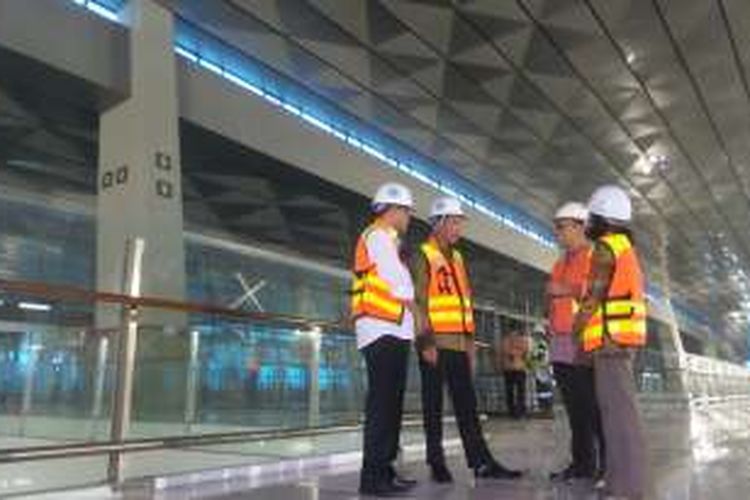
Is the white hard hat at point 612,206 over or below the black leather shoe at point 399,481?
over

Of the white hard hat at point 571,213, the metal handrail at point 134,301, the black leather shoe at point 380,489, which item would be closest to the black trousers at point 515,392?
the metal handrail at point 134,301

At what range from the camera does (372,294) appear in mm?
6168

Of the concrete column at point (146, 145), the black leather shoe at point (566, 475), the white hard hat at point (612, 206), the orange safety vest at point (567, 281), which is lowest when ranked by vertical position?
the black leather shoe at point (566, 475)

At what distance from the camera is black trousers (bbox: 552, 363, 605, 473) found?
7.02 m

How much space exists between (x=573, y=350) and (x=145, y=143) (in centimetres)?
930

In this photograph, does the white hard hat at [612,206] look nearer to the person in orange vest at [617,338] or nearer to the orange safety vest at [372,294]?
the person in orange vest at [617,338]

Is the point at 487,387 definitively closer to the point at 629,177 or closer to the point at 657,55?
the point at 657,55

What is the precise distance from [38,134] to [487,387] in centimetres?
967

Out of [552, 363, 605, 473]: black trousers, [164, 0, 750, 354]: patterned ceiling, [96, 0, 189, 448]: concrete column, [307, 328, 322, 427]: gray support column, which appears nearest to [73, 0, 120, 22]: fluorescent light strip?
[96, 0, 189, 448]: concrete column

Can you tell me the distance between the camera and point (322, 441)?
29.2 ft

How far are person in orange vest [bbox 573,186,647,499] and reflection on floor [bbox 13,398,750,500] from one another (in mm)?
414

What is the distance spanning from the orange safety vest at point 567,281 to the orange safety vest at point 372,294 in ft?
5.36

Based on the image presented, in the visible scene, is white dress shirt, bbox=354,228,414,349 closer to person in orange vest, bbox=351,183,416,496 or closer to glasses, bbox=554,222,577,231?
person in orange vest, bbox=351,183,416,496

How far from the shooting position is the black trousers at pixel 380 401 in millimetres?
6098
